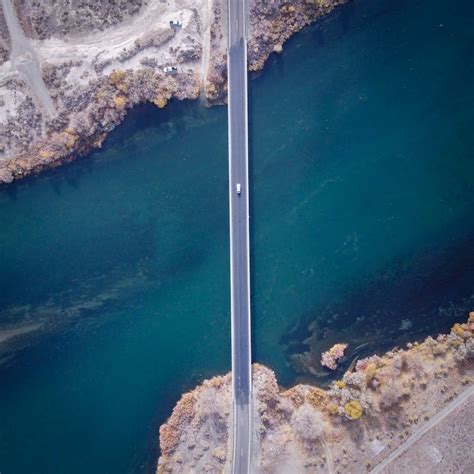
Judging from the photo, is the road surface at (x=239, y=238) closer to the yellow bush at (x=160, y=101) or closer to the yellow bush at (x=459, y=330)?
the yellow bush at (x=160, y=101)

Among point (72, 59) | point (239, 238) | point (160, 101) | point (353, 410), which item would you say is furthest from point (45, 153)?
point (353, 410)

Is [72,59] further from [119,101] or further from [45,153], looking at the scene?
[45,153]

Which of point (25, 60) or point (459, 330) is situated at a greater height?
point (25, 60)

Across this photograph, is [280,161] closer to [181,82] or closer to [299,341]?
[181,82]

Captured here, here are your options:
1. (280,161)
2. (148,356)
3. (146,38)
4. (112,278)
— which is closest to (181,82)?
(146,38)

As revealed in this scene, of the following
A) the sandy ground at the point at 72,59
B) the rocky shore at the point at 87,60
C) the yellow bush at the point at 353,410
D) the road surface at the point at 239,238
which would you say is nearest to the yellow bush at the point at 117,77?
the rocky shore at the point at 87,60
